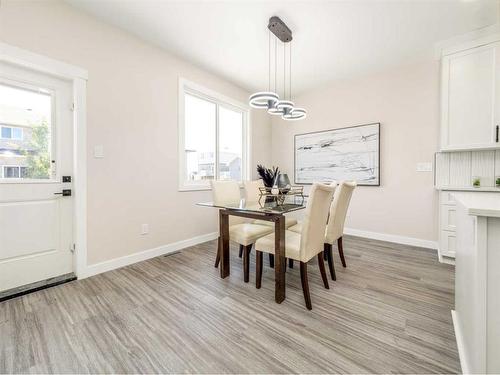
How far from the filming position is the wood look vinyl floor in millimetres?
1233

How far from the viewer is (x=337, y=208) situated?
2.16 meters

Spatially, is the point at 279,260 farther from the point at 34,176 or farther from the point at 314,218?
the point at 34,176

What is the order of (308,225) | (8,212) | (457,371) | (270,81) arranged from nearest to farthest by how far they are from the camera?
(457,371), (308,225), (8,212), (270,81)

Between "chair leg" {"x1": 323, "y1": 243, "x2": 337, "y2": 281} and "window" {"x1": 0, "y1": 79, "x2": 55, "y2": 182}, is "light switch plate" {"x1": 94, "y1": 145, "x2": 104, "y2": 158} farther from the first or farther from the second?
"chair leg" {"x1": 323, "y1": 243, "x2": 337, "y2": 281}

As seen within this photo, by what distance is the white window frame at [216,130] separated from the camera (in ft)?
10.5

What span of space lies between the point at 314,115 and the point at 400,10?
82.6 inches

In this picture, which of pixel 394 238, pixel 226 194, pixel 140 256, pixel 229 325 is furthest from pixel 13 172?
pixel 394 238

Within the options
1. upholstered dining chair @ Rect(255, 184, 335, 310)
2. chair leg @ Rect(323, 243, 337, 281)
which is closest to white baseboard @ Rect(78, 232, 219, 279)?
upholstered dining chair @ Rect(255, 184, 335, 310)

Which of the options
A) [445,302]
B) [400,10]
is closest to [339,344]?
[445,302]

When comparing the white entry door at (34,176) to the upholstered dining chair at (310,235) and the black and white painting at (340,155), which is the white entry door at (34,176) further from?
the black and white painting at (340,155)

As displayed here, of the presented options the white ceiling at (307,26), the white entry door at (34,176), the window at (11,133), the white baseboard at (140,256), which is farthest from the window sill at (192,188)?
the white ceiling at (307,26)

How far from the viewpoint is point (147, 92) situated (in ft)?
9.16

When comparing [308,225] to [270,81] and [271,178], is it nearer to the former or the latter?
[271,178]

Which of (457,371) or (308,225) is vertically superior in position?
(308,225)
